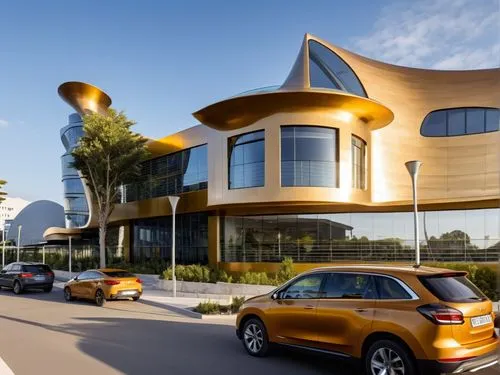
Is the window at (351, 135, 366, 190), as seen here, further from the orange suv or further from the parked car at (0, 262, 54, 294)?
the orange suv

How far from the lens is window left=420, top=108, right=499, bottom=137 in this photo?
27.7 m

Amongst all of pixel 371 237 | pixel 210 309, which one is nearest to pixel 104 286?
pixel 210 309

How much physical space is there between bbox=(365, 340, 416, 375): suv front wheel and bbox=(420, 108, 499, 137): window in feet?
79.7

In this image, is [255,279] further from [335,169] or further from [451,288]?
[451,288]

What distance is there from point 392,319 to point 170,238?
27373 millimetres

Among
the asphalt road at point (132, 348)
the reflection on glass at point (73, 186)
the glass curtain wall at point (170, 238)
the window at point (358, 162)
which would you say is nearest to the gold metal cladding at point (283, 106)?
the window at point (358, 162)

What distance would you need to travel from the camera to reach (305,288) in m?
7.83

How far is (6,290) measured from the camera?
Answer: 24.5m

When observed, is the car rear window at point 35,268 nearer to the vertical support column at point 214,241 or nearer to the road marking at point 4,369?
the vertical support column at point 214,241

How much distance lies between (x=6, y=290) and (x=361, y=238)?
738 inches

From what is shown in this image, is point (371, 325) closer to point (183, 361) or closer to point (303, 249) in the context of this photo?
point (183, 361)

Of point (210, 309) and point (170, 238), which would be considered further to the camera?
point (170, 238)

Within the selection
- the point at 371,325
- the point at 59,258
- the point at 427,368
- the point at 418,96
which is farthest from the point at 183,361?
the point at 59,258

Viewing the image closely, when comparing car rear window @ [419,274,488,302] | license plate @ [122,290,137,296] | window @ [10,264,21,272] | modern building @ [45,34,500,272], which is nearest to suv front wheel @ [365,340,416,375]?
car rear window @ [419,274,488,302]
